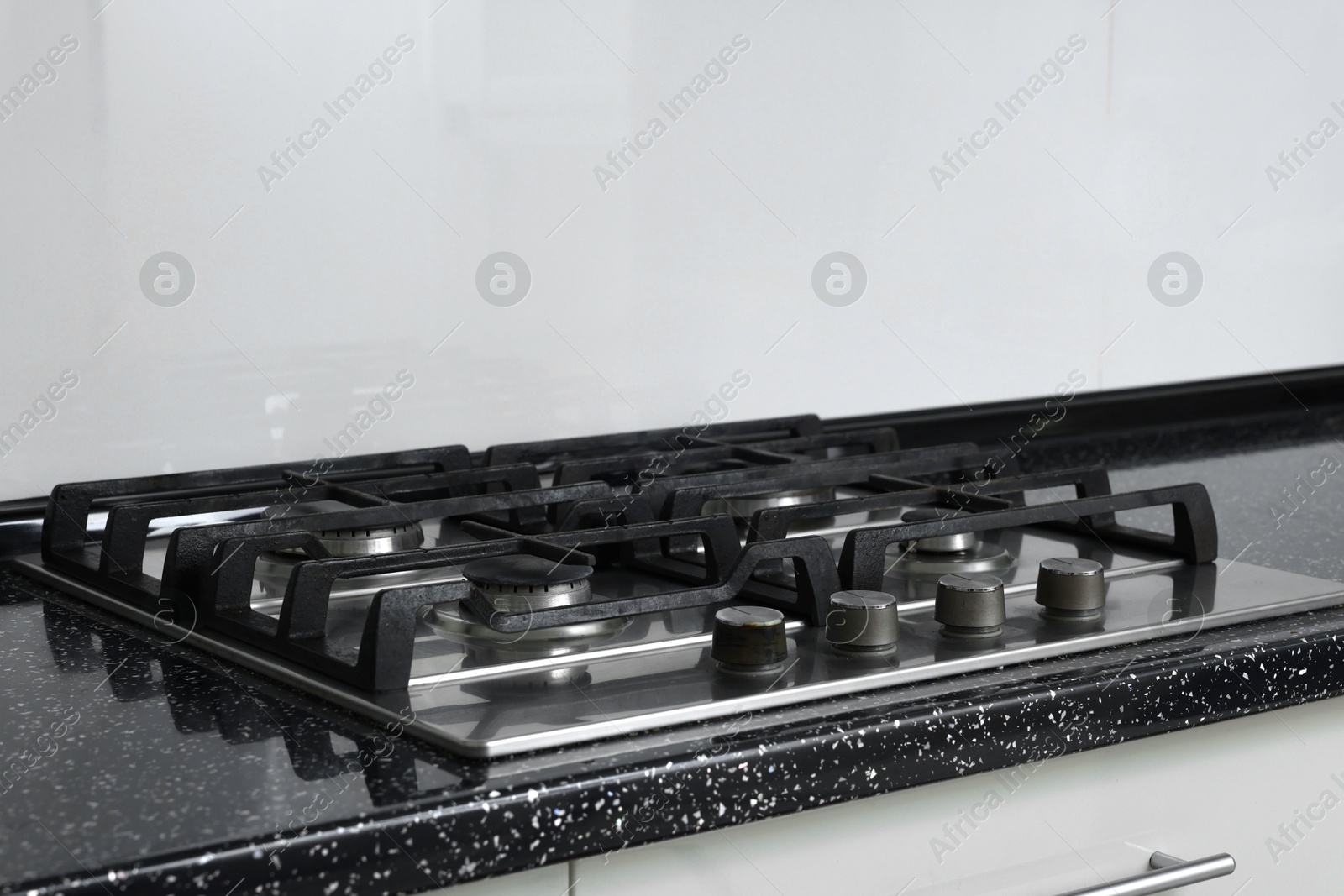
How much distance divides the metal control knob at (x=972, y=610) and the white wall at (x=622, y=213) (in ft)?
1.93

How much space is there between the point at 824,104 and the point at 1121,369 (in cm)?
54

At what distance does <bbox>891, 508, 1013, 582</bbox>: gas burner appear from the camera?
0.97 meters

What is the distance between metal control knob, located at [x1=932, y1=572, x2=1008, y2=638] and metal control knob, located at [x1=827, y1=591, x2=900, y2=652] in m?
0.05

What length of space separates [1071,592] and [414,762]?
439 millimetres

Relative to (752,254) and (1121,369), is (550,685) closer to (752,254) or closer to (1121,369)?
(752,254)

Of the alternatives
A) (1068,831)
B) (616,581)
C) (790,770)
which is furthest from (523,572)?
(1068,831)

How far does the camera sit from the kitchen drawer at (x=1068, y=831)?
26.4 inches

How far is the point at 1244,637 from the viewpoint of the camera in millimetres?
821

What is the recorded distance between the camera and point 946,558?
99 cm

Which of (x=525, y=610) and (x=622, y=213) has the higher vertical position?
(x=622, y=213)

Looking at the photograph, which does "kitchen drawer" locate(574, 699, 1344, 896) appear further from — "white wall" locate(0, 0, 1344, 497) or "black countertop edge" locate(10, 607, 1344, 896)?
"white wall" locate(0, 0, 1344, 497)

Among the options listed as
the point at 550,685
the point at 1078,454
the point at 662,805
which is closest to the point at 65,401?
the point at 550,685

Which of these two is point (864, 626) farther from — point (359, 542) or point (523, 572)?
point (359, 542)

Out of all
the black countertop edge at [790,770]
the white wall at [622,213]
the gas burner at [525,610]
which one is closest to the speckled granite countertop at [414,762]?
the black countertop edge at [790,770]
